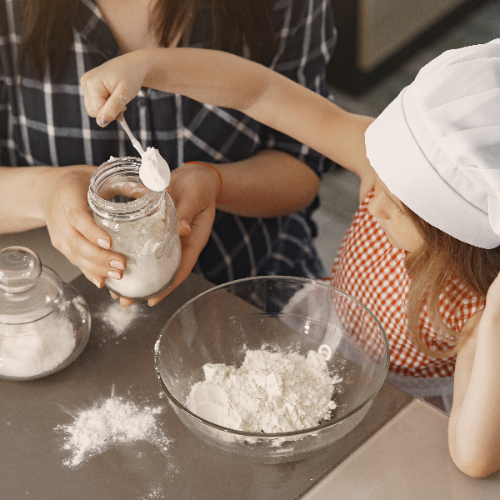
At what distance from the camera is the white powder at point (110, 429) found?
2.59 feet

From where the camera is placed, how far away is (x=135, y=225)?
78cm

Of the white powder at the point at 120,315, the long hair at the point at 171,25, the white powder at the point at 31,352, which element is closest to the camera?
the white powder at the point at 31,352

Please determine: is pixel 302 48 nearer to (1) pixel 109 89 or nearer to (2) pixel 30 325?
(1) pixel 109 89

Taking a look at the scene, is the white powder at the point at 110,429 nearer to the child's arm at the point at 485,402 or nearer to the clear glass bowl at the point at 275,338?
the clear glass bowl at the point at 275,338

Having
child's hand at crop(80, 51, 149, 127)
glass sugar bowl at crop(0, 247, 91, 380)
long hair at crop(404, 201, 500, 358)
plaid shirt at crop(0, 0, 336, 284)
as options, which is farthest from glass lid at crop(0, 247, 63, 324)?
long hair at crop(404, 201, 500, 358)

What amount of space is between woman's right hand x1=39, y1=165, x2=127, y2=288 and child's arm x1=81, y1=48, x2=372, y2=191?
0.47 feet

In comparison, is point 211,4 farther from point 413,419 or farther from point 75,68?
point 413,419

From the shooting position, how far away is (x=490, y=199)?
74 centimetres

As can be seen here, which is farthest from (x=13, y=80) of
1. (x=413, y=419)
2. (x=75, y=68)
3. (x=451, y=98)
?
(x=413, y=419)

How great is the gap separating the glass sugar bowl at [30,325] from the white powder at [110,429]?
93 mm

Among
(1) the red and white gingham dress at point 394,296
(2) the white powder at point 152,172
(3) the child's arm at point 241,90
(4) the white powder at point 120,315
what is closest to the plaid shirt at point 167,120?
(3) the child's arm at point 241,90

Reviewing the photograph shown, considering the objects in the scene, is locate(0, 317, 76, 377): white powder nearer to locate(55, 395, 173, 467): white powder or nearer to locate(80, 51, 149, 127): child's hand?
locate(55, 395, 173, 467): white powder

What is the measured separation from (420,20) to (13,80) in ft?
7.51

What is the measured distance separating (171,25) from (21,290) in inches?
23.8
